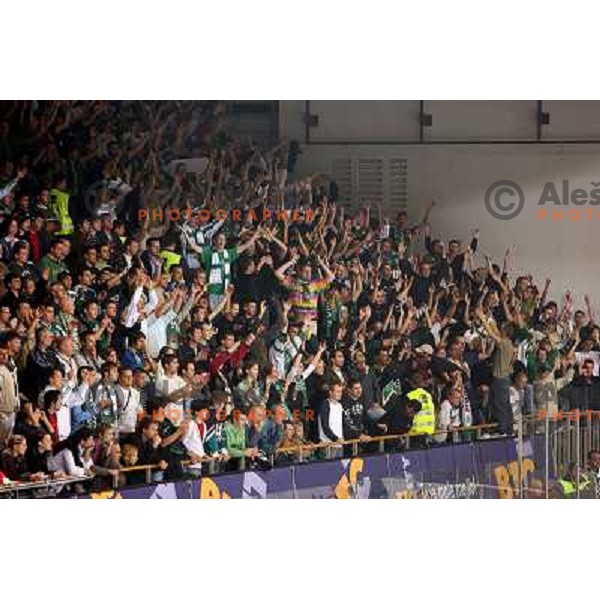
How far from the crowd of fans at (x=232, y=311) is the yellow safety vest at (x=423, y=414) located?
1 cm

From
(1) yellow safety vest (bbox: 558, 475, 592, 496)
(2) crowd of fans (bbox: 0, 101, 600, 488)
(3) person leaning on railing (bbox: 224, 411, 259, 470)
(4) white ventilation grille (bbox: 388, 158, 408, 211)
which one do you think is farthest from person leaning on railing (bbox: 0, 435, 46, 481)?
(1) yellow safety vest (bbox: 558, 475, 592, 496)

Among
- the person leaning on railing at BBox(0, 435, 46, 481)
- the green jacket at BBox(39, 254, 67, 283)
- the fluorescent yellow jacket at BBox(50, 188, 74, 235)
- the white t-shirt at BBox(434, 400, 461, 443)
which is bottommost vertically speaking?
the person leaning on railing at BBox(0, 435, 46, 481)

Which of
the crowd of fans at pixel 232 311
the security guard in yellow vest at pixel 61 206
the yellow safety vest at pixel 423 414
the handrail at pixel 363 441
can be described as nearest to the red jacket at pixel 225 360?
the crowd of fans at pixel 232 311

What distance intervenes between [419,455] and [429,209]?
4.69 ft

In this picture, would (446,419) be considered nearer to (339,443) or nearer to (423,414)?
(423,414)

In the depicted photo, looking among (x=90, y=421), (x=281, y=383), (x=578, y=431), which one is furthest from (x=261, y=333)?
(x=578, y=431)

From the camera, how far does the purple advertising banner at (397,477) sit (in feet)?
38.8

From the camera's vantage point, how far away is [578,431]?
469 inches

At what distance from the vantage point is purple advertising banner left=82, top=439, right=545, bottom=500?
1181cm

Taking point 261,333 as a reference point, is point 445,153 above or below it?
above

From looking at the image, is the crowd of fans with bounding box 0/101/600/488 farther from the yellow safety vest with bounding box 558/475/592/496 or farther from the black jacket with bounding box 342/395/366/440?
the yellow safety vest with bounding box 558/475/592/496

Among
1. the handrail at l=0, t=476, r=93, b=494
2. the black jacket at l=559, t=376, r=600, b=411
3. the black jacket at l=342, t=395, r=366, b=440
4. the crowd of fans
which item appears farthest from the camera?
the black jacket at l=559, t=376, r=600, b=411

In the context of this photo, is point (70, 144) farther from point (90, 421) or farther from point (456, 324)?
point (456, 324)

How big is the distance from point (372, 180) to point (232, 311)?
43.6 inches
